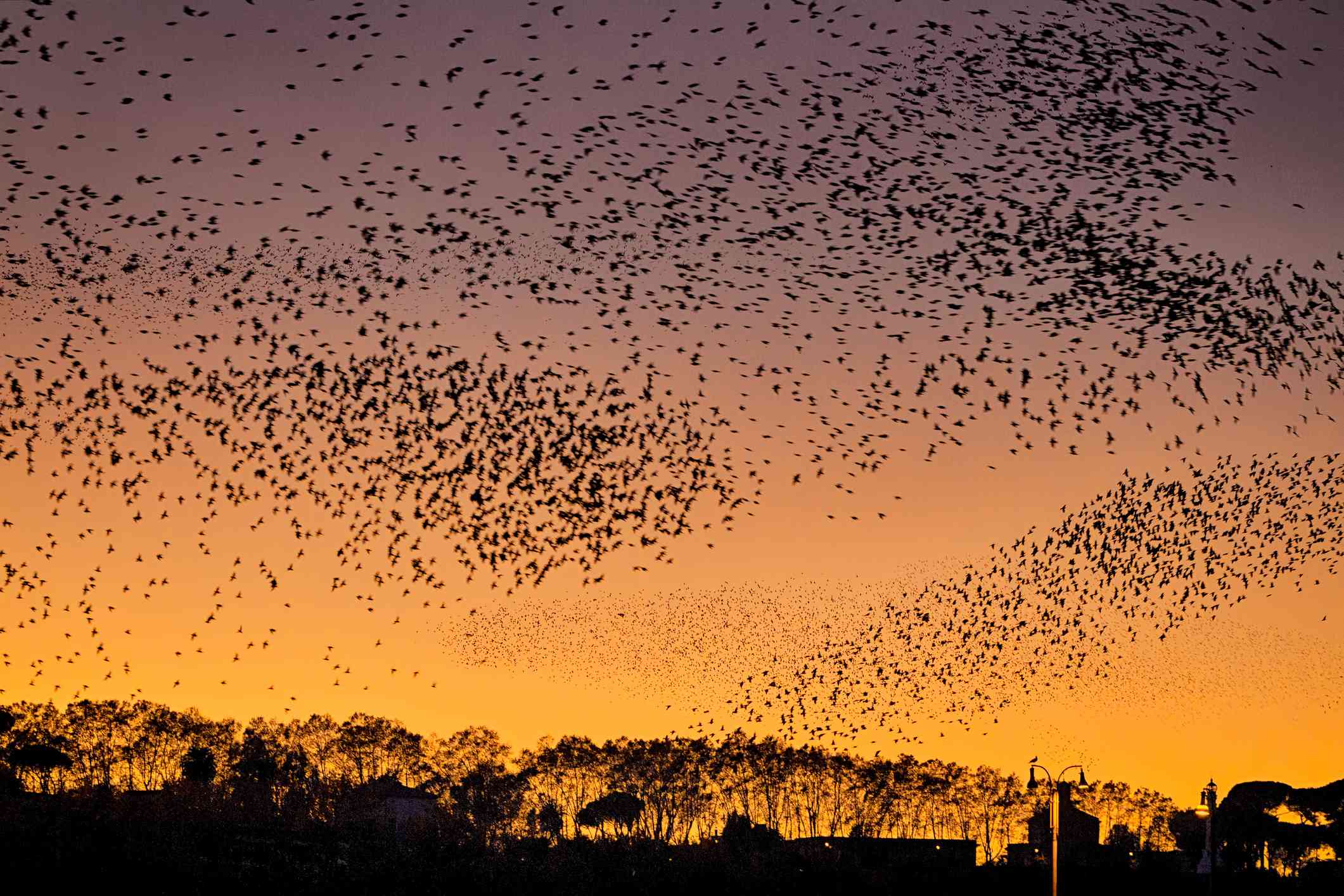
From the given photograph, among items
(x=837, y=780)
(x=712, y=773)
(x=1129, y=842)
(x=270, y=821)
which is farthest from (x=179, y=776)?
(x=1129, y=842)

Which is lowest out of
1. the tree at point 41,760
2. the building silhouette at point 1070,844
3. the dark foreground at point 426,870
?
the dark foreground at point 426,870

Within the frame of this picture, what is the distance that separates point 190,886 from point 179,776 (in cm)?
8190

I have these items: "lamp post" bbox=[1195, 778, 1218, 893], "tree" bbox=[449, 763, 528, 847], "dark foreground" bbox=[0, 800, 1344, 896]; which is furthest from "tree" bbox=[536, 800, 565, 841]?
"lamp post" bbox=[1195, 778, 1218, 893]

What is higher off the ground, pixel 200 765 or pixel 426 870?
pixel 200 765

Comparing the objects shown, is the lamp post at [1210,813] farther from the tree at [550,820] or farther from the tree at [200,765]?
the tree at [200,765]

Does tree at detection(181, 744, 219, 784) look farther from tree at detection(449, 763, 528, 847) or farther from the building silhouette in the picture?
the building silhouette

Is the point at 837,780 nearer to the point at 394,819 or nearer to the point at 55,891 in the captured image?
the point at 394,819

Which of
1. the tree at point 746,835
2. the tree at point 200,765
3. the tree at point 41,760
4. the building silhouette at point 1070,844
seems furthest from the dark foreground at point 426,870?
the tree at point 200,765

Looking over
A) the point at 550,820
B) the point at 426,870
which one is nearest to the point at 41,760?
the point at 550,820

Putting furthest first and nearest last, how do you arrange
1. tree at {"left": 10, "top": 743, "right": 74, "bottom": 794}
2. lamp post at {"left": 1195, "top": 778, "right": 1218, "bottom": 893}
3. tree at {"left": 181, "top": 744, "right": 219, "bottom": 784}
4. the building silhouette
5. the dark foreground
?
tree at {"left": 181, "top": 744, "right": 219, "bottom": 784} → tree at {"left": 10, "top": 743, "right": 74, "bottom": 794} → the building silhouette → the dark foreground → lamp post at {"left": 1195, "top": 778, "right": 1218, "bottom": 893}

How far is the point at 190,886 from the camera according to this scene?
67750 millimetres

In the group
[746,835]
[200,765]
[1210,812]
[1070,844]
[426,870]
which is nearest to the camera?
[1210,812]

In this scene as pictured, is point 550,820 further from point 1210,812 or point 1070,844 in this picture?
point 1210,812

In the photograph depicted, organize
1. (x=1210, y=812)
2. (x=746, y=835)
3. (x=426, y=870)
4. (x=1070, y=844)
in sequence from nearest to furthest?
(x=1210, y=812)
(x=426, y=870)
(x=1070, y=844)
(x=746, y=835)
